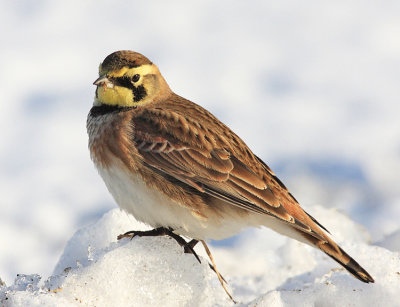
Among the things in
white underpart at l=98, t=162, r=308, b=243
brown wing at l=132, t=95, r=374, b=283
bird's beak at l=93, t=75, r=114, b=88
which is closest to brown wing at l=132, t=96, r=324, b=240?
brown wing at l=132, t=95, r=374, b=283

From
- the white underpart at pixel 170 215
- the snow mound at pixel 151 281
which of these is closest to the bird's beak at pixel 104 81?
the white underpart at pixel 170 215

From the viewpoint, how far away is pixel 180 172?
16.9ft

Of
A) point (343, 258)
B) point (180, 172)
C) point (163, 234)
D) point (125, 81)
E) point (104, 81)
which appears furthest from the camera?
point (125, 81)

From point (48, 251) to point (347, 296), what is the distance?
5151 mm

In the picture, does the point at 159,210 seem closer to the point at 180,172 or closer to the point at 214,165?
the point at 180,172

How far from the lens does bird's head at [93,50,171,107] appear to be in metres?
5.38

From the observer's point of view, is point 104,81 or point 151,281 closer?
point 151,281

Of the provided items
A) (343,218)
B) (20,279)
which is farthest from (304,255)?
(20,279)

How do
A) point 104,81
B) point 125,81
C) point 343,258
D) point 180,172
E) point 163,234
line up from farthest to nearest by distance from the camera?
point 125,81 → point 104,81 → point 180,172 → point 163,234 → point 343,258

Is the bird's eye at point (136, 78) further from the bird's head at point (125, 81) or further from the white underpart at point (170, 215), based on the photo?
the white underpart at point (170, 215)

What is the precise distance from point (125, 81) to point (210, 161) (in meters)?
0.84

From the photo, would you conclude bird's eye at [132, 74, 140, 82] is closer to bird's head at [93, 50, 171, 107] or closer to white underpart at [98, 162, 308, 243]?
bird's head at [93, 50, 171, 107]

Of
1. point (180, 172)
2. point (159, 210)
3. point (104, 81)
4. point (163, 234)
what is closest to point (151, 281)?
point (163, 234)

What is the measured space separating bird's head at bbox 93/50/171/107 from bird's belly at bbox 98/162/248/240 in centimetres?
57
